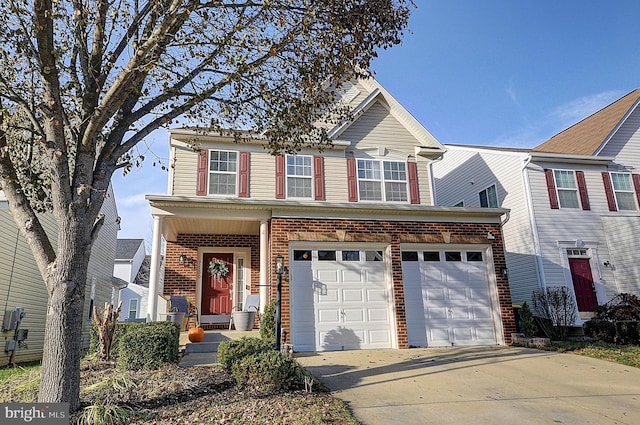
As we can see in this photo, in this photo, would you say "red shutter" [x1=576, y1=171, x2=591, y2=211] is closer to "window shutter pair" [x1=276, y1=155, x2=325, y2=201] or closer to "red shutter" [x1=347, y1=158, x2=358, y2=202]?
"red shutter" [x1=347, y1=158, x2=358, y2=202]

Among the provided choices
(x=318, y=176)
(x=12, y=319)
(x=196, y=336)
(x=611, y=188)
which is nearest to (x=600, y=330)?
(x=611, y=188)

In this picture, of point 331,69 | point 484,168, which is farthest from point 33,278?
point 484,168

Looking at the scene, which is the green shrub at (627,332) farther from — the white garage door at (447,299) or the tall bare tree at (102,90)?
the tall bare tree at (102,90)

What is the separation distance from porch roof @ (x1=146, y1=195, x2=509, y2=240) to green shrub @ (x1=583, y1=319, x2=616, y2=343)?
455 centimetres

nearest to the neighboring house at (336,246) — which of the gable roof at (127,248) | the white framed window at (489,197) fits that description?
the white framed window at (489,197)

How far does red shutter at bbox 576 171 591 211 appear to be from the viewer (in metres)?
14.6

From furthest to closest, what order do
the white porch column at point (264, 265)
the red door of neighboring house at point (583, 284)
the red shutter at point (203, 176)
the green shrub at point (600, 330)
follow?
the red door of neighboring house at point (583, 284) < the red shutter at point (203, 176) < the green shrub at point (600, 330) < the white porch column at point (264, 265)

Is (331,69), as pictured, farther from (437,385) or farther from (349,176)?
(349,176)

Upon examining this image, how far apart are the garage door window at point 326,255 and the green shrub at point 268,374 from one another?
14.8 feet

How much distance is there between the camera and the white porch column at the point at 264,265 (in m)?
9.70

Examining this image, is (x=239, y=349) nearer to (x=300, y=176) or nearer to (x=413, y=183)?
(x=300, y=176)

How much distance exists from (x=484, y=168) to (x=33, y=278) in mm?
16205

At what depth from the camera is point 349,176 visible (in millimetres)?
12641

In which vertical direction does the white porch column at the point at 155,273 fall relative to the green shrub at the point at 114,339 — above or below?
above
